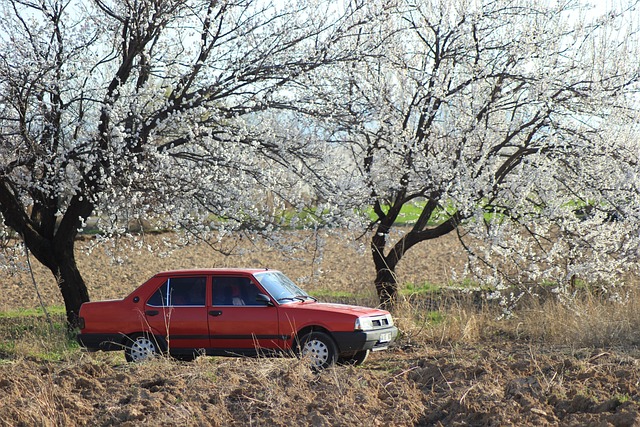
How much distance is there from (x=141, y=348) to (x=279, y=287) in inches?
83.9

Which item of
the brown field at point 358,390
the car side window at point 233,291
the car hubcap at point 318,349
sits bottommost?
the brown field at point 358,390

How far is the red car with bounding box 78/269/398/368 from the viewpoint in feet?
35.6

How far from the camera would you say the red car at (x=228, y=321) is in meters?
10.8

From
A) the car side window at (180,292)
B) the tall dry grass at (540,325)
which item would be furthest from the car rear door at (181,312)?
the tall dry grass at (540,325)

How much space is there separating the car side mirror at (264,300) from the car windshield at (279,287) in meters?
0.12

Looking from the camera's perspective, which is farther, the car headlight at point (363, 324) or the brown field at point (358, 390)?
the car headlight at point (363, 324)

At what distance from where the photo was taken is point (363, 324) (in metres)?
10.8

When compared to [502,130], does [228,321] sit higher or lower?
lower

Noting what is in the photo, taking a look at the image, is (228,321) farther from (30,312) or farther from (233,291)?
(30,312)

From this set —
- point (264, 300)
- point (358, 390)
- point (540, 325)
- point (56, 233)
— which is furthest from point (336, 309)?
point (56, 233)

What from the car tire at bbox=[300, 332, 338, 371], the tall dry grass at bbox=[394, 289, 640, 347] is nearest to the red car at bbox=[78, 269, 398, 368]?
the car tire at bbox=[300, 332, 338, 371]

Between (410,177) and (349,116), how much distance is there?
1637 mm

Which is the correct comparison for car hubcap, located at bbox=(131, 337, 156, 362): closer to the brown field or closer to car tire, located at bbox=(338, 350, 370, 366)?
the brown field

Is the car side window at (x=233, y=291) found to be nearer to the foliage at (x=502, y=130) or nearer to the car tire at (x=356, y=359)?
the car tire at (x=356, y=359)
